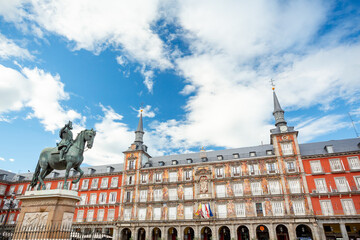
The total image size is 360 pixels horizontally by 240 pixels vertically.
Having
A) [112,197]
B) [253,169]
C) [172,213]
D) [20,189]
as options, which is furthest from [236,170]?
[20,189]

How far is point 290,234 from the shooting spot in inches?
1115

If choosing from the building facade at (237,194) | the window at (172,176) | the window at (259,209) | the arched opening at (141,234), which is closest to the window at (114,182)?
the building facade at (237,194)

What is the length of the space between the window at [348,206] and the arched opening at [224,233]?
15.5 meters

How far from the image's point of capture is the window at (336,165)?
99.1 ft

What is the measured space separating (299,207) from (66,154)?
1196 inches

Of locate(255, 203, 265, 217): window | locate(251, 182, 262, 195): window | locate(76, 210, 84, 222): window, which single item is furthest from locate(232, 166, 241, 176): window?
locate(76, 210, 84, 222): window

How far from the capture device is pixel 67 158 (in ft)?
32.5

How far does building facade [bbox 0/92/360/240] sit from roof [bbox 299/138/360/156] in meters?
0.12

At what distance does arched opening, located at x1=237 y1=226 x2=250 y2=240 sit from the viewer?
105 feet

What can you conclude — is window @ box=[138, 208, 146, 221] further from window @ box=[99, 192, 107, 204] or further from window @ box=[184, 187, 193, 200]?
window @ box=[99, 192, 107, 204]

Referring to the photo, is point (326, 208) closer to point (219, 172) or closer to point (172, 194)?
point (219, 172)

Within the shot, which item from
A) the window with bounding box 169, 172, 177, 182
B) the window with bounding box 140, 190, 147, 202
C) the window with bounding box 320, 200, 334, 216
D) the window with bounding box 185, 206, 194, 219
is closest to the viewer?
the window with bounding box 320, 200, 334, 216

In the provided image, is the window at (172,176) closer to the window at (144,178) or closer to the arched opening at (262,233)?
the window at (144,178)

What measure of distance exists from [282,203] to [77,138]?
29.4m
